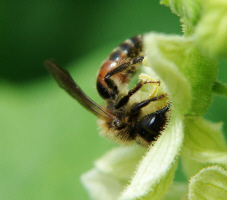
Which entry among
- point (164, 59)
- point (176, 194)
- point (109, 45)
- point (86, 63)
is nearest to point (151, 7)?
point (109, 45)

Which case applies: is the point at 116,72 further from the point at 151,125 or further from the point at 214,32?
the point at 214,32

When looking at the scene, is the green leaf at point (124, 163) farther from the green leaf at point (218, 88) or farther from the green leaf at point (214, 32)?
the green leaf at point (214, 32)

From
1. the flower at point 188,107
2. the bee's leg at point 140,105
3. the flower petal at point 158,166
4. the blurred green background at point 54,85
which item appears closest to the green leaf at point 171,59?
the flower at point 188,107

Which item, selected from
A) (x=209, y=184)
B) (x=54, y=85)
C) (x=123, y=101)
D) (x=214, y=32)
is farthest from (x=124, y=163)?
(x=54, y=85)

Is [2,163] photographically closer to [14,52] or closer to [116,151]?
[116,151]

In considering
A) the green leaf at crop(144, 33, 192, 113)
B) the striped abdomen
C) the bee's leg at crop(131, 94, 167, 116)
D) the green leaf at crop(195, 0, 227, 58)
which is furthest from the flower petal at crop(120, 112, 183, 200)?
the striped abdomen

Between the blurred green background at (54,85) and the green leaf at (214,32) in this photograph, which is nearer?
the green leaf at (214,32)
